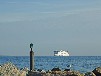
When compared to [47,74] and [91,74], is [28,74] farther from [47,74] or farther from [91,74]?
[91,74]

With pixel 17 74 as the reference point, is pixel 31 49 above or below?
above

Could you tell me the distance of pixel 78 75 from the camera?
25.8 m

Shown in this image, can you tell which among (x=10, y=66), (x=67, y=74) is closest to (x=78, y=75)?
(x=67, y=74)

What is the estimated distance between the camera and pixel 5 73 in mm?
20703

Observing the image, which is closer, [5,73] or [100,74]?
[5,73]

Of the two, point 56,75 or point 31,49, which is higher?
point 31,49

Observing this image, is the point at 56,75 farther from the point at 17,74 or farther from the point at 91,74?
the point at 17,74

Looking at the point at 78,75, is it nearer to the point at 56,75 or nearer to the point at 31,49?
the point at 56,75

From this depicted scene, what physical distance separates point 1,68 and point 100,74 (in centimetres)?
896

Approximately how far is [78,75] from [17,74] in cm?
578

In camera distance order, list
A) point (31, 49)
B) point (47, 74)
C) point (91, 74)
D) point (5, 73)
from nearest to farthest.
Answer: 1. point (5, 73)
2. point (47, 74)
3. point (91, 74)
4. point (31, 49)

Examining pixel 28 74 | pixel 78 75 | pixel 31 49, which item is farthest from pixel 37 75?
pixel 31 49

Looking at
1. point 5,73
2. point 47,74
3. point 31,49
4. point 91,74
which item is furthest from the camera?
point 31,49

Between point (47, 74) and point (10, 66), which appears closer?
point (10, 66)
